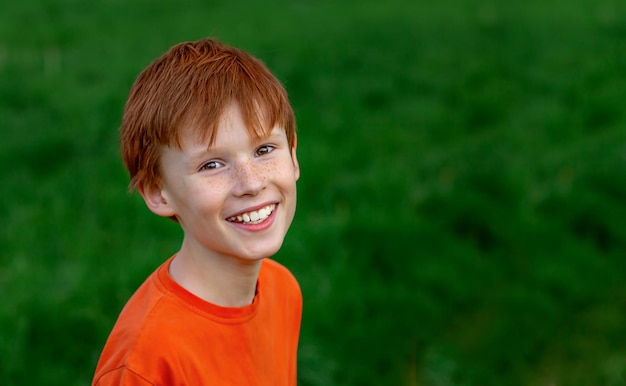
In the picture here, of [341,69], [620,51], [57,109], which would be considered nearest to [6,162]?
[57,109]

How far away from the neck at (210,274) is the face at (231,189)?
0.02 metres

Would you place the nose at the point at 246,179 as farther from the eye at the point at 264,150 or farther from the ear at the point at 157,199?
the ear at the point at 157,199

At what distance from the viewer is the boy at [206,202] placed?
6.03ft

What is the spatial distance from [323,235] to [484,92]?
2570 millimetres

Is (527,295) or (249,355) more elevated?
(249,355)

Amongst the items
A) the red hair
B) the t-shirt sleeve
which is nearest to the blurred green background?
the red hair

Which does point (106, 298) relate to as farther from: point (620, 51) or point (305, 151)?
point (620, 51)

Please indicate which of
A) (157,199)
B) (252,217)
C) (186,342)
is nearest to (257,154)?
(252,217)

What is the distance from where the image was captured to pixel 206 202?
6.10ft

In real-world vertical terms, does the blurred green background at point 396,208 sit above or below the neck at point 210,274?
below

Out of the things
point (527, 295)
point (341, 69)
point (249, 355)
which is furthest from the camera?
point (341, 69)

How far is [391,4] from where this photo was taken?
9.51 meters

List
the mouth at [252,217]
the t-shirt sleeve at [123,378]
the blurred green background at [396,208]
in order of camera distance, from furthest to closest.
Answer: the blurred green background at [396,208]
the mouth at [252,217]
the t-shirt sleeve at [123,378]

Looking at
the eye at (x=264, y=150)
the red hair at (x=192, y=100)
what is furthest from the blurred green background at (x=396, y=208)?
the eye at (x=264, y=150)
